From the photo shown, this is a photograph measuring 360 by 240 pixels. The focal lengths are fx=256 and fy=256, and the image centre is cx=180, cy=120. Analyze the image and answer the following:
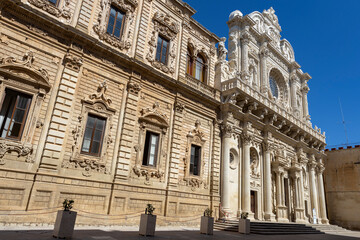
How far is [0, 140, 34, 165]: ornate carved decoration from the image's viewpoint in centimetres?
902

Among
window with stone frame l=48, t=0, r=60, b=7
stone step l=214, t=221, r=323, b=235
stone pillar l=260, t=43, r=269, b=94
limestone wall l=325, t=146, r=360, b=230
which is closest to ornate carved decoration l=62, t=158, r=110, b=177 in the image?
window with stone frame l=48, t=0, r=60, b=7

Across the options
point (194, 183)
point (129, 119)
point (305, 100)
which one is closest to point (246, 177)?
point (194, 183)

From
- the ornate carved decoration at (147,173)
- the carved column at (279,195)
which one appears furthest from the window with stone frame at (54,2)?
the carved column at (279,195)

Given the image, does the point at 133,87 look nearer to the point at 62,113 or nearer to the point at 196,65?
the point at 62,113

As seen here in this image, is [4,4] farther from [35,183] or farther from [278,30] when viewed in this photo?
[278,30]

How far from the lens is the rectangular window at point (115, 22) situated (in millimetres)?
13398

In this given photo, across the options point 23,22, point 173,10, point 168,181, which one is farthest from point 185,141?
point 23,22

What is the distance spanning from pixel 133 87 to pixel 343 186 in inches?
1152

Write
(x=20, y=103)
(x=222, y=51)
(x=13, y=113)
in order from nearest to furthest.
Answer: (x=13, y=113) < (x=20, y=103) < (x=222, y=51)

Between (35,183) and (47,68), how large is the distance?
15.3ft

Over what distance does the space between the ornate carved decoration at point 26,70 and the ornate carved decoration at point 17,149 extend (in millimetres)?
2448

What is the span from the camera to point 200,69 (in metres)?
18.3

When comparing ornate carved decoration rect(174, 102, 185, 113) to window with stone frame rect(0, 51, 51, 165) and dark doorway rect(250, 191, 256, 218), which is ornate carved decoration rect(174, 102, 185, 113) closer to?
window with stone frame rect(0, 51, 51, 165)

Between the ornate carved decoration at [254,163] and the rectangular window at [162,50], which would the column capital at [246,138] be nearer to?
the ornate carved decoration at [254,163]
